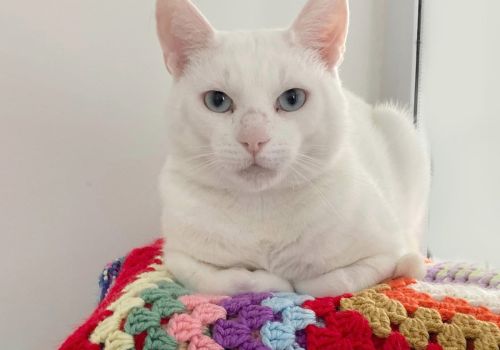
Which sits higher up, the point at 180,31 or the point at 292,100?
the point at 180,31

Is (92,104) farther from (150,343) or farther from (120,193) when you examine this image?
(150,343)

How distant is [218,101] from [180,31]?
A: 14 centimetres

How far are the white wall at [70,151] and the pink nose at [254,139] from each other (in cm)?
59

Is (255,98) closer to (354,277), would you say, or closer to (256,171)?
(256,171)

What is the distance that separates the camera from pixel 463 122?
1.42 meters

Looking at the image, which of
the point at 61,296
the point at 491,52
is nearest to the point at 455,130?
the point at 491,52

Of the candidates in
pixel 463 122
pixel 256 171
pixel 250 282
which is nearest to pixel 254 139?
pixel 256 171

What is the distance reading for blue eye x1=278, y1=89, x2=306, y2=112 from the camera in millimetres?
800

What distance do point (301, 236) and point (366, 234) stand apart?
109 millimetres

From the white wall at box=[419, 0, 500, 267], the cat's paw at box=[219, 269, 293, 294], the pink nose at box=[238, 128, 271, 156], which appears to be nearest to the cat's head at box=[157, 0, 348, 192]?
the pink nose at box=[238, 128, 271, 156]

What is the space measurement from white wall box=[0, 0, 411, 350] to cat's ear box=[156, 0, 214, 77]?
383 millimetres

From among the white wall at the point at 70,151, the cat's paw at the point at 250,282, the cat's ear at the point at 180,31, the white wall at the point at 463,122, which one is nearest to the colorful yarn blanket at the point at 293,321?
the cat's paw at the point at 250,282

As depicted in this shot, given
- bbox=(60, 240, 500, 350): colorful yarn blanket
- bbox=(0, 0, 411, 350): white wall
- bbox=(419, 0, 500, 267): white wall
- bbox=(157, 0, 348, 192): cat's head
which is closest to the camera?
bbox=(60, 240, 500, 350): colorful yarn blanket

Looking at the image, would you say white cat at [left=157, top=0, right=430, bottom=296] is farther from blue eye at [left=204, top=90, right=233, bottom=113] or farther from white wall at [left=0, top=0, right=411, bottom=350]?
white wall at [left=0, top=0, right=411, bottom=350]
